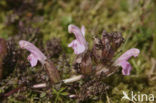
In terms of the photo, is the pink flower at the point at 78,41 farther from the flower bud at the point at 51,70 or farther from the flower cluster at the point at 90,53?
the flower bud at the point at 51,70

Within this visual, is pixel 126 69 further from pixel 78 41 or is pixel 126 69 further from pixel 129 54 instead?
pixel 78 41

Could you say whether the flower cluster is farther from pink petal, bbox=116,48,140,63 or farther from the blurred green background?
the blurred green background


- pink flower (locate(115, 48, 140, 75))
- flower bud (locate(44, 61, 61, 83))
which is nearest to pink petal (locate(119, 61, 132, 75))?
pink flower (locate(115, 48, 140, 75))

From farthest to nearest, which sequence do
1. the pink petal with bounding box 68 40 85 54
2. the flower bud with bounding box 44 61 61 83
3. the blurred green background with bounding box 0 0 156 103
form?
the blurred green background with bounding box 0 0 156 103, the flower bud with bounding box 44 61 61 83, the pink petal with bounding box 68 40 85 54

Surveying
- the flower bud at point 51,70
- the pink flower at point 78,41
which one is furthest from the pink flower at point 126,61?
the flower bud at point 51,70

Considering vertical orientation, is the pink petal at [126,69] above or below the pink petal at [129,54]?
below

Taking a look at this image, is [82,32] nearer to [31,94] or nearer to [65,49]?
[65,49]

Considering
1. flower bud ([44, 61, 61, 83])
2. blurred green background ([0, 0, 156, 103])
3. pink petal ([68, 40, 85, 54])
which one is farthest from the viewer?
blurred green background ([0, 0, 156, 103])

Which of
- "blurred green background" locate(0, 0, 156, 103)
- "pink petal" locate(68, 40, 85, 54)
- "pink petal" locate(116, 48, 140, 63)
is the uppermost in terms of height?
"blurred green background" locate(0, 0, 156, 103)

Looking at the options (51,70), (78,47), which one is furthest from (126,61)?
(51,70)
